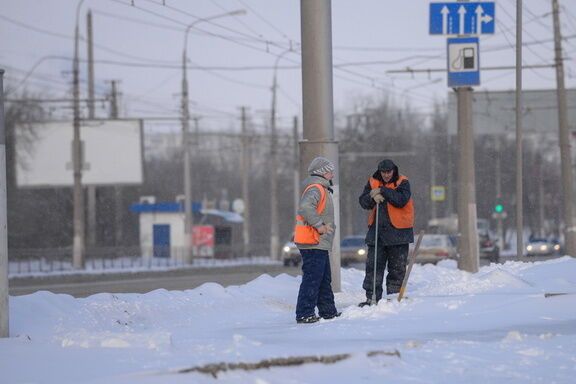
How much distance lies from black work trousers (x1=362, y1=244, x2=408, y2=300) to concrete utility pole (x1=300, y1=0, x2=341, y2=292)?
169 centimetres

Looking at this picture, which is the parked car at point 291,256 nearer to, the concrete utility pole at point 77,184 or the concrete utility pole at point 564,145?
the concrete utility pole at point 77,184

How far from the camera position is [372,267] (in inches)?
512

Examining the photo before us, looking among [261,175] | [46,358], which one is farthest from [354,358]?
[261,175]

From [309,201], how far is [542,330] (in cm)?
266

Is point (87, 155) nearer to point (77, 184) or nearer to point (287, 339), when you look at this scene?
point (77, 184)

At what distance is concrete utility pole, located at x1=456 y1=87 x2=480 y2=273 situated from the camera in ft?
72.9

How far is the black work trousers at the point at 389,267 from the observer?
12.9 meters

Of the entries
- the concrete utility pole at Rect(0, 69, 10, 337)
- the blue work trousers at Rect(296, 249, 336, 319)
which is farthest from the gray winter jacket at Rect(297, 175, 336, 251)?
the concrete utility pole at Rect(0, 69, 10, 337)

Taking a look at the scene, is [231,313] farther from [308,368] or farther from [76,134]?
[76,134]

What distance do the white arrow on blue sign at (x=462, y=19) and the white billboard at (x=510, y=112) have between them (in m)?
27.8

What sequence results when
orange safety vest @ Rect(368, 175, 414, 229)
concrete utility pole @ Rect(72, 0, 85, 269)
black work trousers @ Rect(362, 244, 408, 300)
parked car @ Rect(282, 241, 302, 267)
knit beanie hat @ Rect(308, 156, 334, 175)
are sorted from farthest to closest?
concrete utility pole @ Rect(72, 0, 85, 269)
parked car @ Rect(282, 241, 302, 267)
black work trousers @ Rect(362, 244, 408, 300)
orange safety vest @ Rect(368, 175, 414, 229)
knit beanie hat @ Rect(308, 156, 334, 175)

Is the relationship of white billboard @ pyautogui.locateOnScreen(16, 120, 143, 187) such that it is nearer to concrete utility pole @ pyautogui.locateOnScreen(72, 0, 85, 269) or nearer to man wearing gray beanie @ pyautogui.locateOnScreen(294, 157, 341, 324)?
concrete utility pole @ pyautogui.locateOnScreen(72, 0, 85, 269)

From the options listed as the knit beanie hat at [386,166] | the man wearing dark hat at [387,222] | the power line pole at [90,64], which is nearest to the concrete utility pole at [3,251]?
the man wearing dark hat at [387,222]

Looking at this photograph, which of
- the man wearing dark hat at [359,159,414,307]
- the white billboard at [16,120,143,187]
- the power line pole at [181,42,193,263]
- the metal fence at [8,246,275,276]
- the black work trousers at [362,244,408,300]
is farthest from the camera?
the white billboard at [16,120,143,187]
